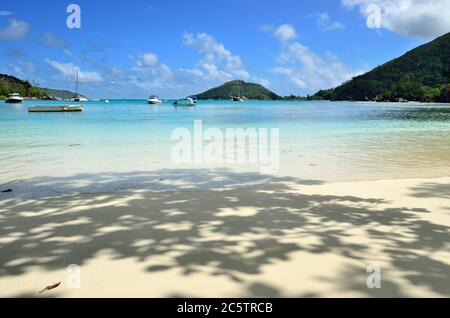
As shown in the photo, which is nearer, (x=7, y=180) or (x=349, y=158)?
(x=7, y=180)

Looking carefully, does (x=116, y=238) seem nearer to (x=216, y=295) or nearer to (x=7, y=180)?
(x=216, y=295)

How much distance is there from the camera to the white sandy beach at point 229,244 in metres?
3.81

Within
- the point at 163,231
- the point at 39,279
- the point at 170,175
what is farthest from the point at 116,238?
the point at 170,175

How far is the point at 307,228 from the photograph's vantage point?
18.2 feet

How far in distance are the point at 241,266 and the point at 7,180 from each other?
8467 mm

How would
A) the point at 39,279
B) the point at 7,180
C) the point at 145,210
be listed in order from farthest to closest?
1. the point at 7,180
2. the point at 145,210
3. the point at 39,279

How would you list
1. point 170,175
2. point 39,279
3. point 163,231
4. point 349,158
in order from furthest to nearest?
1. point 349,158
2. point 170,175
3. point 163,231
4. point 39,279

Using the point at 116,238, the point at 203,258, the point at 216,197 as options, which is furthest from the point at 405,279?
the point at 216,197

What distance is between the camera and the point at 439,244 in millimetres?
4891

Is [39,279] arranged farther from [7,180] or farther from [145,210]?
[7,180]

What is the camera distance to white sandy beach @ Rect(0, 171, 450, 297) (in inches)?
150

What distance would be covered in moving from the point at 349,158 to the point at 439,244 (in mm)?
10080

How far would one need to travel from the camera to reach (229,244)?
488cm
